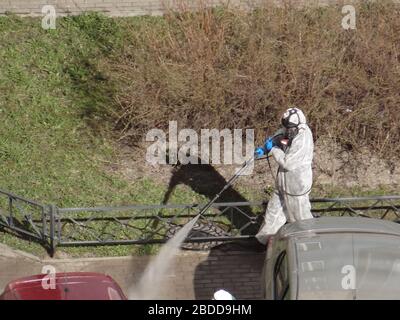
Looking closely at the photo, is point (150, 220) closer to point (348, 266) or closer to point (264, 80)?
point (264, 80)

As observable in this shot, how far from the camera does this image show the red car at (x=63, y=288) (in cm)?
886

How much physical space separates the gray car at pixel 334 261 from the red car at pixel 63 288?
5.22 ft

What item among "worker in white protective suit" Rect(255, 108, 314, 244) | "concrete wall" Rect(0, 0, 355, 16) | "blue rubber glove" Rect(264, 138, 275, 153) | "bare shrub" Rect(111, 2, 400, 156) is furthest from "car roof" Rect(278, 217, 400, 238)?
"concrete wall" Rect(0, 0, 355, 16)

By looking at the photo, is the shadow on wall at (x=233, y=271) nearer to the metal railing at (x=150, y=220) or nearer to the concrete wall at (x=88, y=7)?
the metal railing at (x=150, y=220)

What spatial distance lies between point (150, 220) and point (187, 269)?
856 millimetres

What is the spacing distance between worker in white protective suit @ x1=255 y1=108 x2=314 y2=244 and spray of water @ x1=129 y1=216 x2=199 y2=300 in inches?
36.7

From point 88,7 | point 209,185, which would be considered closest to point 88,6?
point 88,7

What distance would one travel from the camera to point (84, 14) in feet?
45.7

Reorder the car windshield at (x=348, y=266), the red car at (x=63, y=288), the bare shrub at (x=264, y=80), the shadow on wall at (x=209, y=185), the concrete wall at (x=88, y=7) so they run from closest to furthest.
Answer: the car windshield at (x=348, y=266) < the red car at (x=63, y=288) < the shadow on wall at (x=209, y=185) < the bare shrub at (x=264, y=80) < the concrete wall at (x=88, y=7)

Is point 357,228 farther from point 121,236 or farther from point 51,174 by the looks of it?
point 51,174

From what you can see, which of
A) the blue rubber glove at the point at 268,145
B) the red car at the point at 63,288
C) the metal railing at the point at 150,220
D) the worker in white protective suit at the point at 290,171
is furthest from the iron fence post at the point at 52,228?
the blue rubber glove at the point at 268,145

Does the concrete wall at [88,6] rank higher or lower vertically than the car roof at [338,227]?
higher

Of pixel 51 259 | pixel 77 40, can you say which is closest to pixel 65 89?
pixel 77 40

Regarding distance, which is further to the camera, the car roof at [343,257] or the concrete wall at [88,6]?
the concrete wall at [88,6]
